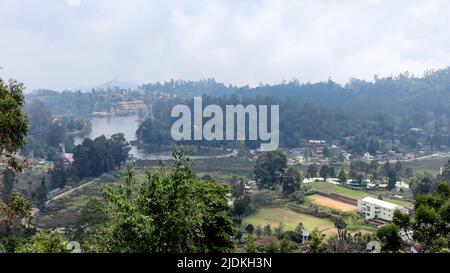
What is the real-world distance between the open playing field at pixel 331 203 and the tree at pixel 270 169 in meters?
3.14

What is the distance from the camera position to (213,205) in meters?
6.46

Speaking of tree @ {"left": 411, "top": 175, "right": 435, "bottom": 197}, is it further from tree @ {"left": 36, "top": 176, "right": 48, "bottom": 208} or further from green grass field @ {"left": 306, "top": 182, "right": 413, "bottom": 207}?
tree @ {"left": 36, "top": 176, "right": 48, "bottom": 208}

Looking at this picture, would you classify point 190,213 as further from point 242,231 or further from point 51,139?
point 51,139

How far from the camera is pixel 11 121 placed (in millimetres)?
4129

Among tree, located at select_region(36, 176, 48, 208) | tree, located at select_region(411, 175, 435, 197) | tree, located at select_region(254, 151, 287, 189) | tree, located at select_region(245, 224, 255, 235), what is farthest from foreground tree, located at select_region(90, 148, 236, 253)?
tree, located at select_region(254, 151, 287, 189)

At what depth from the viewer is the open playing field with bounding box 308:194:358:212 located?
18969 mm

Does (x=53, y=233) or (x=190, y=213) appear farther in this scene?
(x=53, y=233)

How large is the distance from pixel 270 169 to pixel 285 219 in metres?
5.96

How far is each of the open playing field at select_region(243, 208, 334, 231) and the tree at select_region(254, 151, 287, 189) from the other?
4352 mm

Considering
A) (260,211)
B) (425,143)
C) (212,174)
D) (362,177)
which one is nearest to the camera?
(260,211)

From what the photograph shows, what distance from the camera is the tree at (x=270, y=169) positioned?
2352 cm

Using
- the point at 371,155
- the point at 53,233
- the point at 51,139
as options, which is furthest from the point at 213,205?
the point at 51,139

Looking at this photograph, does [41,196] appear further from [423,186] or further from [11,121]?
[11,121]
